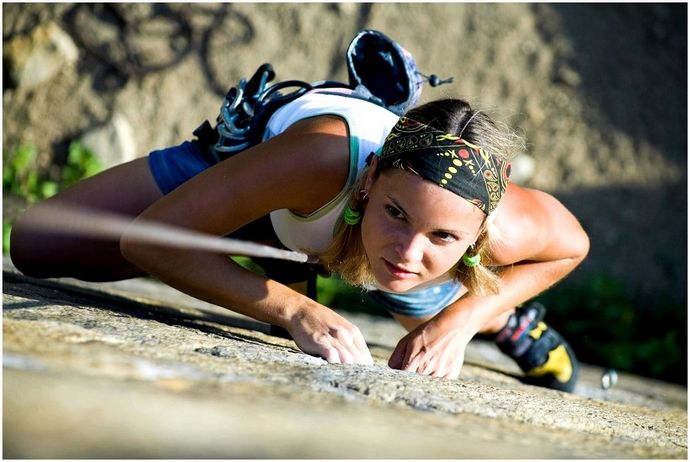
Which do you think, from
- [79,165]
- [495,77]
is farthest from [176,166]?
[495,77]

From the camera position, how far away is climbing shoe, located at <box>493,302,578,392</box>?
3645 millimetres

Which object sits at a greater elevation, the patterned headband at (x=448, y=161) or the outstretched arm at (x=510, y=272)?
the patterned headband at (x=448, y=161)

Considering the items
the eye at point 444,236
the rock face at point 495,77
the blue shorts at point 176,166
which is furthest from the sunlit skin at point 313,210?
the rock face at point 495,77

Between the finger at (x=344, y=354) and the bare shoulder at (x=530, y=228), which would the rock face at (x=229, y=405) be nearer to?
the finger at (x=344, y=354)

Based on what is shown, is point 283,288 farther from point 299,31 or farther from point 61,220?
point 299,31

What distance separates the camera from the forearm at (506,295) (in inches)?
112

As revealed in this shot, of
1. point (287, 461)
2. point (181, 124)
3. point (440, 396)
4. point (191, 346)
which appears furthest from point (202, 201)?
point (181, 124)

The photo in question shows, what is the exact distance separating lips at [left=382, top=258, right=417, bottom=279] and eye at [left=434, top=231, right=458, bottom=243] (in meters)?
0.11

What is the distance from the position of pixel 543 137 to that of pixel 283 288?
4.64 m

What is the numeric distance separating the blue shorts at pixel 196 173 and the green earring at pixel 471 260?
521mm

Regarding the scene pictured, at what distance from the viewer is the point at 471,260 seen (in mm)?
2646

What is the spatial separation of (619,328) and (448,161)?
4.15 metres

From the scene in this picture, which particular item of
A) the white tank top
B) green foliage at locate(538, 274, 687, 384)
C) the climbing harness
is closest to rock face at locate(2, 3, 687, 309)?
green foliage at locate(538, 274, 687, 384)

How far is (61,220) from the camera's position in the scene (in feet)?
10.5
